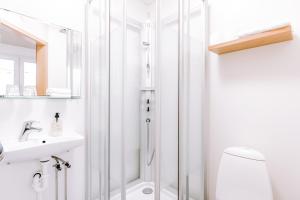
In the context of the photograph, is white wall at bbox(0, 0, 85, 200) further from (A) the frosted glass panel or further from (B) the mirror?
(A) the frosted glass panel

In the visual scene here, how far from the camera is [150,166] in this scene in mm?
1237

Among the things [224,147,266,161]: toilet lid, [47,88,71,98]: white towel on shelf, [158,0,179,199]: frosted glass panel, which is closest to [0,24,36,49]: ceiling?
[47,88,71,98]: white towel on shelf

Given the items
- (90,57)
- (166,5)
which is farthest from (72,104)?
(166,5)

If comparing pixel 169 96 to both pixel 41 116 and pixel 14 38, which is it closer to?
pixel 41 116

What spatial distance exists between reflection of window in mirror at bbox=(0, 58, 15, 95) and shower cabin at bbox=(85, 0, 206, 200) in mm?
515

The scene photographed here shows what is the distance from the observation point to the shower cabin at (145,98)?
1.08 meters

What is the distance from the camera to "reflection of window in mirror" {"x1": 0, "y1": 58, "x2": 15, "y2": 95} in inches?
43.4

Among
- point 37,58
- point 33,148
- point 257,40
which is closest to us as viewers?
point 33,148

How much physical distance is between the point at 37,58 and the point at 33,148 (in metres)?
0.65

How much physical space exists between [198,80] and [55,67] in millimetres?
1172

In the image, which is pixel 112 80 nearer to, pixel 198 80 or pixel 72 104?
pixel 72 104

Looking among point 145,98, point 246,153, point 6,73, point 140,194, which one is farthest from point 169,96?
point 6,73

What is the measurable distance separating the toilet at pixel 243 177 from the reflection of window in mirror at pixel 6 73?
5.26 ft

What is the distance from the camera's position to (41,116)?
50.6 inches
